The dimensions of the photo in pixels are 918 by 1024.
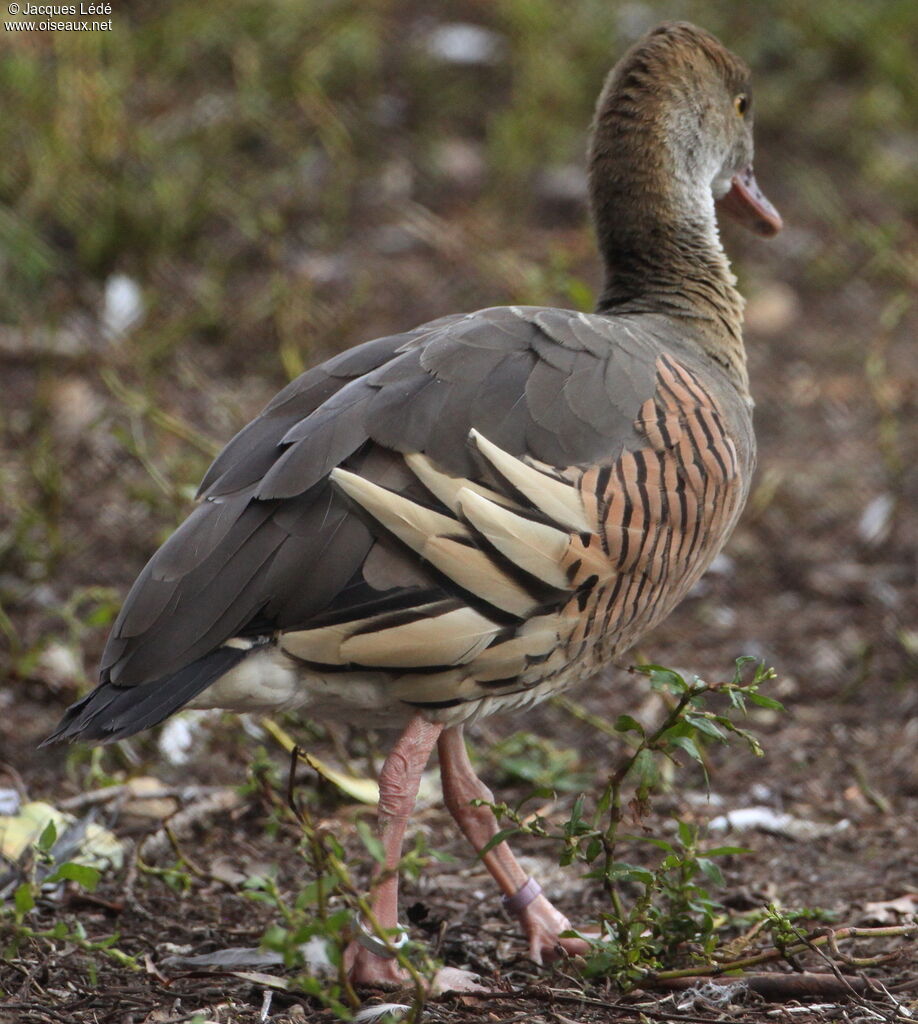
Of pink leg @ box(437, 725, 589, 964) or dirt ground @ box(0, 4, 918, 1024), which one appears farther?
pink leg @ box(437, 725, 589, 964)

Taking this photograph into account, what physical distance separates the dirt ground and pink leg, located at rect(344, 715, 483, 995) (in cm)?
15

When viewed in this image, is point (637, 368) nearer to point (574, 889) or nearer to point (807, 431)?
point (574, 889)

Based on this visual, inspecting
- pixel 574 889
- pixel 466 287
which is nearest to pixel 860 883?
pixel 574 889

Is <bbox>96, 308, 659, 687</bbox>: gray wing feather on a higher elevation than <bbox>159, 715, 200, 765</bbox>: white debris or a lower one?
higher

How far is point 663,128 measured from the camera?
3.94 metres

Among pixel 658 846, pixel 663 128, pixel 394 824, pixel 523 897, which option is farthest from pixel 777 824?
pixel 663 128

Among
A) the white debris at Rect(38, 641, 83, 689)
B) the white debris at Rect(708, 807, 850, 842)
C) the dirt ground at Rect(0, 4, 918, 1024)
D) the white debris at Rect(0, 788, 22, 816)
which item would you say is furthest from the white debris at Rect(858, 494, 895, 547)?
the white debris at Rect(0, 788, 22, 816)

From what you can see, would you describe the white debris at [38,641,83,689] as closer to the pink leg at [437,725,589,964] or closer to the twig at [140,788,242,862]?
the twig at [140,788,242,862]

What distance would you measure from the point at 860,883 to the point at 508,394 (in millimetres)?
1612

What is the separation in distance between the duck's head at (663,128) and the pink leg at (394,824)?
1.54 metres

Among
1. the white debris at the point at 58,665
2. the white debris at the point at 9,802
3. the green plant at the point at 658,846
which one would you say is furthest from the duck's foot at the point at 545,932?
the white debris at the point at 58,665

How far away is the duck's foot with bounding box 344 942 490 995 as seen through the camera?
123 inches

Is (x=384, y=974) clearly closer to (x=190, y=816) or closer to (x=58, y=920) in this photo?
(x=58, y=920)

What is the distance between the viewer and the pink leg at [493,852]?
3.44 meters
